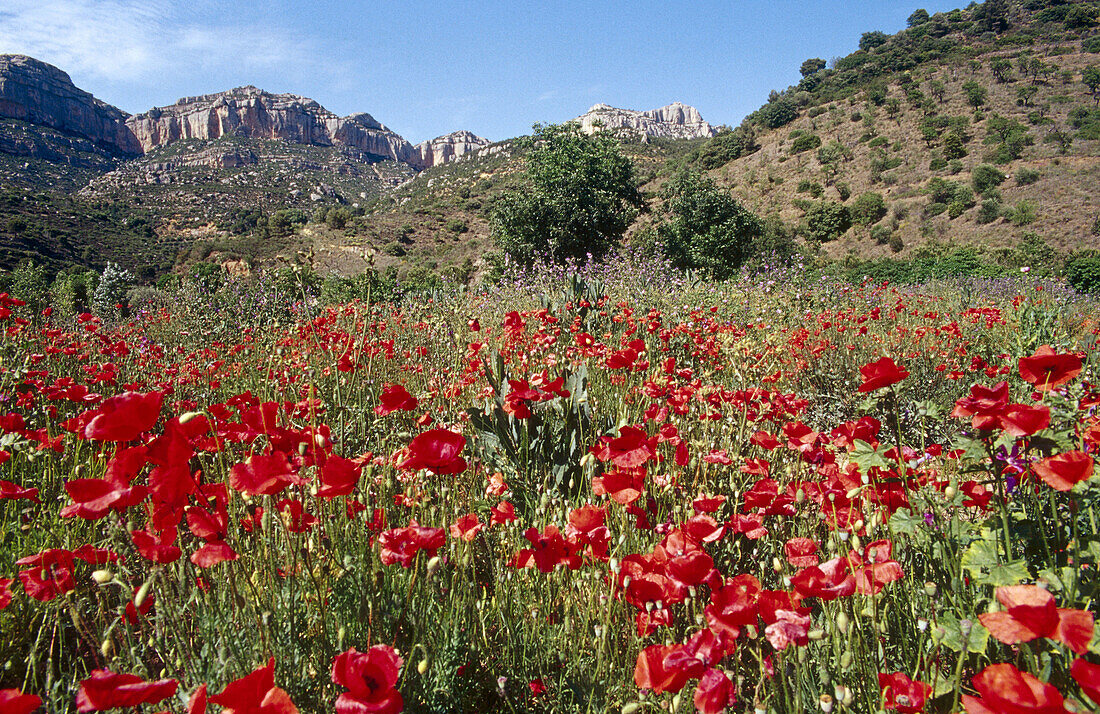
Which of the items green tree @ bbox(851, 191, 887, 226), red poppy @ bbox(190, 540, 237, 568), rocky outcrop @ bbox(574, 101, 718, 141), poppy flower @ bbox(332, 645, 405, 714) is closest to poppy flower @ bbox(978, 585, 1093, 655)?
poppy flower @ bbox(332, 645, 405, 714)

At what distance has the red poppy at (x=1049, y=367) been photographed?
3.70ft

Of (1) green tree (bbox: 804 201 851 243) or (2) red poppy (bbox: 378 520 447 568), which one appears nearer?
(2) red poppy (bbox: 378 520 447 568)

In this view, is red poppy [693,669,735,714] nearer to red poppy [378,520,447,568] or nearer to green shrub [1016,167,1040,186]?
red poppy [378,520,447,568]

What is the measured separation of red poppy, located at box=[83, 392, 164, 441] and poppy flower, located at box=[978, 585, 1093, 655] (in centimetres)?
141

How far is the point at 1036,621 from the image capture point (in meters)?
0.70

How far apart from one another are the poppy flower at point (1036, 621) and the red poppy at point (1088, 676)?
3 cm

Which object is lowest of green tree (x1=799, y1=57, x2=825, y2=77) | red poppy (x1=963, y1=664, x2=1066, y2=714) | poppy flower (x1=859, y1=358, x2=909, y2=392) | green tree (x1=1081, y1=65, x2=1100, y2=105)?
red poppy (x1=963, y1=664, x2=1066, y2=714)

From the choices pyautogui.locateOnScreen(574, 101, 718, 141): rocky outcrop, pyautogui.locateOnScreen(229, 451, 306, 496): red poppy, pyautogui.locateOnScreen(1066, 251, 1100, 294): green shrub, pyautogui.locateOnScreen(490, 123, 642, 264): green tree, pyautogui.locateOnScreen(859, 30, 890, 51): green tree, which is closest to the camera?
pyautogui.locateOnScreen(229, 451, 306, 496): red poppy

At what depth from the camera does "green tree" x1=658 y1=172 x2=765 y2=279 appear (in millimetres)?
23622

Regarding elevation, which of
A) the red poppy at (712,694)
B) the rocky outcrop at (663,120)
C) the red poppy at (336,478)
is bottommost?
the red poppy at (712,694)

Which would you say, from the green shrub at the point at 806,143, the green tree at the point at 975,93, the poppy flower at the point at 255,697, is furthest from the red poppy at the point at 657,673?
the green tree at the point at 975,93

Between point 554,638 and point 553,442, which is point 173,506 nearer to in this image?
point 554,638

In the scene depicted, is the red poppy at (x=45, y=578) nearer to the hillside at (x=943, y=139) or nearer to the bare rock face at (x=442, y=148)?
the hillside at (x=943, y=139)

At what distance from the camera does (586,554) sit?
147cm
